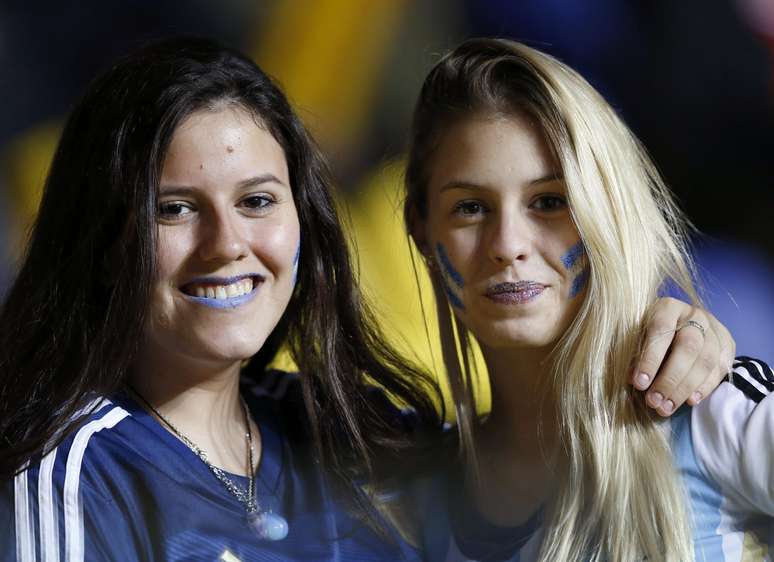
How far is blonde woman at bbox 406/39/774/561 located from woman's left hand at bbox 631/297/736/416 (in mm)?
18

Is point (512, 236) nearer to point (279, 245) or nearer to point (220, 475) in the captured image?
point (279, 245)

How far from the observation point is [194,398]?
4.38 ft

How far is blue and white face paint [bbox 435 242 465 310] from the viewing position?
1.38 metres

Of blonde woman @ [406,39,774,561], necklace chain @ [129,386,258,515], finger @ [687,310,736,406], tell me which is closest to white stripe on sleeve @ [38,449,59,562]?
necklace chain @ [129,386,258,515]

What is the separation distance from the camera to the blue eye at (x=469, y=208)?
1348mm

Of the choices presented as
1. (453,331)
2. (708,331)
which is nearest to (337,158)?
(453,331)

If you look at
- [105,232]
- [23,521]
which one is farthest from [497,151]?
[23,521]

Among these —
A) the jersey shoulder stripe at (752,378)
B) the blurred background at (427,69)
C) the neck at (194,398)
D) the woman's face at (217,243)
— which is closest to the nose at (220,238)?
the woman's face at (217,243)

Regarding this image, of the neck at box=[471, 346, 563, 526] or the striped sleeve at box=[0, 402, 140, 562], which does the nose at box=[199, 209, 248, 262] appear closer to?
the striped sleeve at box=[0, 402, 140, 562]

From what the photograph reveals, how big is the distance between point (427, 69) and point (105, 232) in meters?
1.28

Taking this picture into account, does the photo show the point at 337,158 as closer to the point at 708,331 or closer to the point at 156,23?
the point at 156,23

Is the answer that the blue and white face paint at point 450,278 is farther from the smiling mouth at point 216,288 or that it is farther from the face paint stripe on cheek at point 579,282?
the smiling mouth at point 216,288

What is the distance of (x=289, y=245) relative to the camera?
130cm

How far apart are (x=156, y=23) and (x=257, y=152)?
124 centimetres
